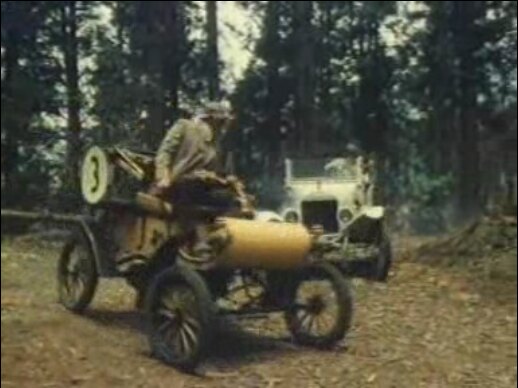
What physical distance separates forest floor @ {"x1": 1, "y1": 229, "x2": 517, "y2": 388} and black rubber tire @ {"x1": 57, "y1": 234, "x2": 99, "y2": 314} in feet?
0.06

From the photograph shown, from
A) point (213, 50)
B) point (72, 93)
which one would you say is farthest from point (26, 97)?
point (213, 50)

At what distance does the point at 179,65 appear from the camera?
6.71 ft

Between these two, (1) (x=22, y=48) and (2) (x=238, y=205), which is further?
(1) (x=22, y=48)

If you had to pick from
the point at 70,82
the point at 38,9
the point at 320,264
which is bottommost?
the point at 320,264

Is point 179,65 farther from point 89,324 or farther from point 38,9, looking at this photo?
point 89,324

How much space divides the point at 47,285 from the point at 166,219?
33 centimetres

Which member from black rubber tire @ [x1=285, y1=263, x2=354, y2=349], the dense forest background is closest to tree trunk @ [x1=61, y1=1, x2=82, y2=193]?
the dense forest background

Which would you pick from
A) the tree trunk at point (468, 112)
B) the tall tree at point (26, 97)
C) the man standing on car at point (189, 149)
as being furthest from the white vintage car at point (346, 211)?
the tree trunk at point (468, 112)

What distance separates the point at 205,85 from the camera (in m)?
1.95

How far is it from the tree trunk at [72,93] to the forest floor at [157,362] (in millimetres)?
284

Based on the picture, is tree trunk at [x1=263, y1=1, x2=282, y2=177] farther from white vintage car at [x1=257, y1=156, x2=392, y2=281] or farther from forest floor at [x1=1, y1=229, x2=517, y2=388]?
forest floor at [x1=1, y1=229, x2=517, y2=388]

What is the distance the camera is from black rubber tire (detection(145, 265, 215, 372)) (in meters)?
1.98

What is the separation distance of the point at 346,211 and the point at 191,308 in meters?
0.40

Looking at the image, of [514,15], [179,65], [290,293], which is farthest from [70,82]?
[514,15]
